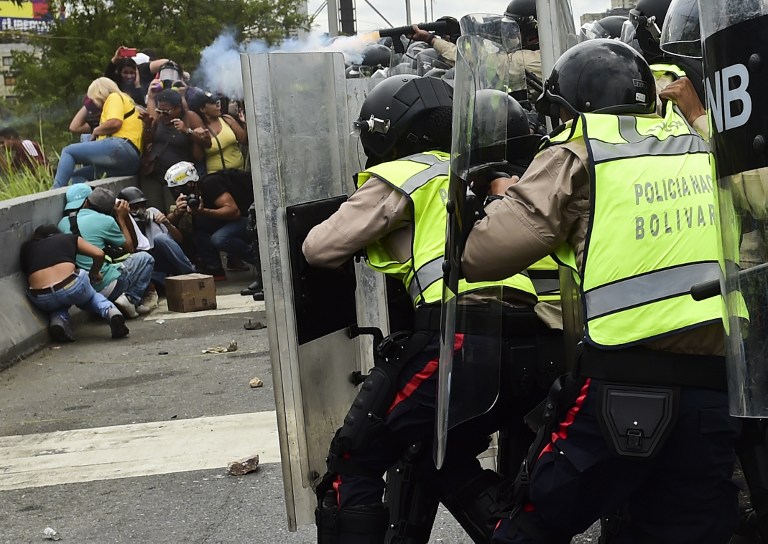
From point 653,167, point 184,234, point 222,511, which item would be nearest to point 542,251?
point 653,167

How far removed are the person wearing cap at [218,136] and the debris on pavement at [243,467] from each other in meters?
7.71

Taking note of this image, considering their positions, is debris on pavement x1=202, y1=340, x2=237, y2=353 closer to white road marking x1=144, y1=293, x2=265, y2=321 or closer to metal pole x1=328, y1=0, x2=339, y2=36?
white road marking x1=144, y1=293, x2=265, y2=321

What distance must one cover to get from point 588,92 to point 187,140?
10.5 metres

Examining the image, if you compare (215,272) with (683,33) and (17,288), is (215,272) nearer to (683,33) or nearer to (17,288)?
(17,288)

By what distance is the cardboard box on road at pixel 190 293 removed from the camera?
1098cm

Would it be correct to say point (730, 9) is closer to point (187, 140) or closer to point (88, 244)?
point (88, 244)

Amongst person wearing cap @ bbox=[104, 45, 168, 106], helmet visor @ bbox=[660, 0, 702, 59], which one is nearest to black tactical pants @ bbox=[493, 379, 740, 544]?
helmet visor @ bbox=[660, 0, 702, 59]

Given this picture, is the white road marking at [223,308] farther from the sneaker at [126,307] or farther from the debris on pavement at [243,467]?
the debris on pavement at [243,467]

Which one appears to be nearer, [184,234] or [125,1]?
[184,234]

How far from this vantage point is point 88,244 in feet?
33.5

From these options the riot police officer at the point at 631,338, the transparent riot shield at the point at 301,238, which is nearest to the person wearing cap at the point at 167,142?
the transparent riot shield at the point at 301,238

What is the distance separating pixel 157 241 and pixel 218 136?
187 centimetres

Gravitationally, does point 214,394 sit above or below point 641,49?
below

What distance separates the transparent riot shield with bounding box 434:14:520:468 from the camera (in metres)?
2.95
